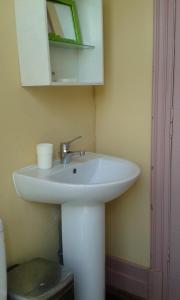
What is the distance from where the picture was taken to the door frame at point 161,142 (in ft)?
5.82

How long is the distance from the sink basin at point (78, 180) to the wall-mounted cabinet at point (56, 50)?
1.40 feet

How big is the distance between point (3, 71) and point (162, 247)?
Result: 135 cm

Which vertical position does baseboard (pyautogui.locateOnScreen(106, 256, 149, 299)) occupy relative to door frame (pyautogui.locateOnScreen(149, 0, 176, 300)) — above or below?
below

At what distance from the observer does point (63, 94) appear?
1878 mm

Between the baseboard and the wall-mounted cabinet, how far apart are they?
3.85ft

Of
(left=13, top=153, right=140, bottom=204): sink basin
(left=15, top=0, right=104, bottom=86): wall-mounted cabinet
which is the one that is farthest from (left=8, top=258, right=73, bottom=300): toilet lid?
(left=15, top=0, right=104, bottom=86): wall-mounted cabinet

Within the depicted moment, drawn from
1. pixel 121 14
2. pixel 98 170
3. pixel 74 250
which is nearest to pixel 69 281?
pixel 74 250

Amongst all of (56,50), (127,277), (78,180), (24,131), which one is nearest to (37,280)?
(78,180)

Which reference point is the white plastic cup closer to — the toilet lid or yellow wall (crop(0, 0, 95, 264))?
yellow wall (crop(0, 0, 95, 264))

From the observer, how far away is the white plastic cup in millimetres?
1650

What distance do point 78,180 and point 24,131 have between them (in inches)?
15.4

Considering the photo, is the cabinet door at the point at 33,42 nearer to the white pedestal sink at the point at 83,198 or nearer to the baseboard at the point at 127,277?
the white pedestal sink at the point at 83,198

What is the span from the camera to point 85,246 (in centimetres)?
170

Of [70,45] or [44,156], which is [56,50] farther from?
[44,156]
